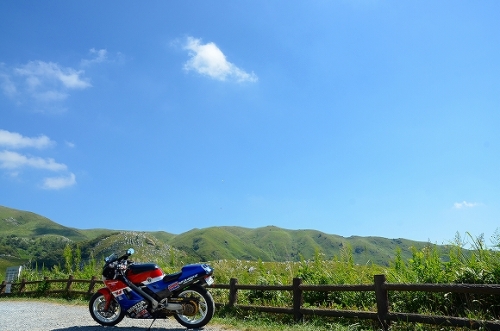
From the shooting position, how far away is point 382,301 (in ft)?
24.4

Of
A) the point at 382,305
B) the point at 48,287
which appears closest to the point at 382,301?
the point at 382,305

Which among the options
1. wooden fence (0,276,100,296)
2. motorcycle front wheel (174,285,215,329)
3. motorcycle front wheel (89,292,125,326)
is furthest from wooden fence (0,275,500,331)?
wooden fence (0,276,100,296)

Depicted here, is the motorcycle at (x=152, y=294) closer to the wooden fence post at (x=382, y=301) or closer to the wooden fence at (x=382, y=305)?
the wooden fence at (x=382, y=305)

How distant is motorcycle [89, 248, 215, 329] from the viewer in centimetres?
775

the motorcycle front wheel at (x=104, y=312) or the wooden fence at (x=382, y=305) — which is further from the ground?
the wooden fence at (x=382, y=305)

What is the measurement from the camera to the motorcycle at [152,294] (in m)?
7.75

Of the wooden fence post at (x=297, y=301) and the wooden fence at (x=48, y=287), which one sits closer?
the wooden fence post at (x=297, y=301)

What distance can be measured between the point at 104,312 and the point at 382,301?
5.98 m

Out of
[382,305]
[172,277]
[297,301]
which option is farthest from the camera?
[297,301]

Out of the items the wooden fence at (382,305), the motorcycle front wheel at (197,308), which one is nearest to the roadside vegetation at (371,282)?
the wooden fence at (382,305)

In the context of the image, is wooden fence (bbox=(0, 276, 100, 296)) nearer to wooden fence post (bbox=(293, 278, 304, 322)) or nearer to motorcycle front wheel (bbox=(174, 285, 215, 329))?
motorcycle front wheel (bbox=(174, 285, 215, 329))

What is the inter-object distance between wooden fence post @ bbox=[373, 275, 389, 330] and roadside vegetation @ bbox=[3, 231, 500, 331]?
0.22 m

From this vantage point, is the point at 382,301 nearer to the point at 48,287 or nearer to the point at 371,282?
the point at 371,282

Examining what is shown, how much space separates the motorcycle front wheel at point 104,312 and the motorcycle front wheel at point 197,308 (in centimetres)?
167
